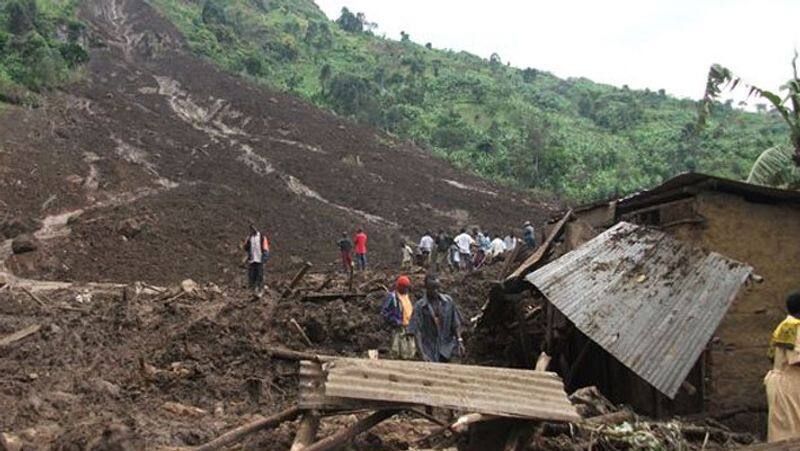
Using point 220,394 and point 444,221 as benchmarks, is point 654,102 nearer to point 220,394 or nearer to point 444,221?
point 444,221

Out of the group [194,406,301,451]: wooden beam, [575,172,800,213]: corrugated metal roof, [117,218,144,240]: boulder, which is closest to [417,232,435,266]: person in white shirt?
[117,218,144,240]: boulder

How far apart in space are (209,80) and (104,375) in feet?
112

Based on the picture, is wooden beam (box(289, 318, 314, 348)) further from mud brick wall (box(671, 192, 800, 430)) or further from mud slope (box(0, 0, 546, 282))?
mud slope (box(0, 0, 546, 282))

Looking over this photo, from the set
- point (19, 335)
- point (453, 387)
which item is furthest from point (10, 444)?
point (19, 335)

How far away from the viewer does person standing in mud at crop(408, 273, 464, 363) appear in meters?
6.75

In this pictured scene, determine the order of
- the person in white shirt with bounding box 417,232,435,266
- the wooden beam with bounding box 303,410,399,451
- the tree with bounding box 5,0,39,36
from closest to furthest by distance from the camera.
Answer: the wooden beam with bounding box 303,410,399,451 < the person in white shirt with bounding box 417,232,435,266 < the tree with bounding box 5,0,39,36

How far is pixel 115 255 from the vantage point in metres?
17.5

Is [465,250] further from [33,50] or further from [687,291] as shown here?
[33,50]

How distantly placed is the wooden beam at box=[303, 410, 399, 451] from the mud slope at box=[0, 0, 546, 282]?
13.7 metres

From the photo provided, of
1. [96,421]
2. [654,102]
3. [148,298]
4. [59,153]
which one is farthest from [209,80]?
[654,102]

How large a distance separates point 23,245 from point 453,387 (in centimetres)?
1492

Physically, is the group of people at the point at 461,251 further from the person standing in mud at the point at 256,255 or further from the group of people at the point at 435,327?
the group of people at the point at 435,327

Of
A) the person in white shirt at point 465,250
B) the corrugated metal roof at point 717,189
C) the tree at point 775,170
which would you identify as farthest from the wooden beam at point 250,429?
the person in white shirt at point 465,250

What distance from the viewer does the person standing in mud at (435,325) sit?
6.75 meters
